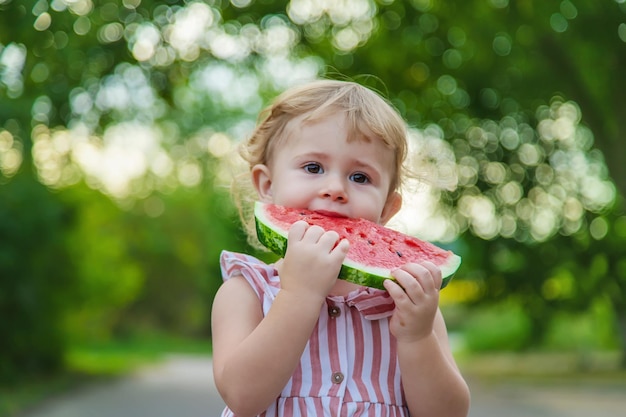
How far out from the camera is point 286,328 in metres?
2.20

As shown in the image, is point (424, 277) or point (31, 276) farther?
point (31, 276)

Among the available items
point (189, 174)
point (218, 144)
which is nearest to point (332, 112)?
point (218, 144)

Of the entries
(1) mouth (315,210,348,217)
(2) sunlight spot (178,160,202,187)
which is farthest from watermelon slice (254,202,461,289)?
(2) sunlight spot (178,160,202,187)

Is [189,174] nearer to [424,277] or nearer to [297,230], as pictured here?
[297,230]

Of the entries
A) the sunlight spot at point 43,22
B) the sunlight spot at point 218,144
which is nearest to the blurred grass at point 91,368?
the sunlight spot at point 43,22

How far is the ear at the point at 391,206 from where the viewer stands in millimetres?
2783

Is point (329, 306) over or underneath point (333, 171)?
underneath

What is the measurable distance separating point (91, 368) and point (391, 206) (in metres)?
19.4

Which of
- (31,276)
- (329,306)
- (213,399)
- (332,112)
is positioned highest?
(31,276)

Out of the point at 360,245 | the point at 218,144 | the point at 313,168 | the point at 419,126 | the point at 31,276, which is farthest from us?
the point at 218,144

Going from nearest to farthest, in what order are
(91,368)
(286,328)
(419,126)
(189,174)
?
(286,328)
(419,126)
(91,368)
(189,174)

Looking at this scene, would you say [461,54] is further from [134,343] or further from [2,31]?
[134,343]

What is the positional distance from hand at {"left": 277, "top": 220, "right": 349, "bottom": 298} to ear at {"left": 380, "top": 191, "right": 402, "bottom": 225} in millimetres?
552

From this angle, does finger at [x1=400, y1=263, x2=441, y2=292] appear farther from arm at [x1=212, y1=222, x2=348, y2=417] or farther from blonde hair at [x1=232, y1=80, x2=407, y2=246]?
blonde hair at [x1=232, y1=80, x2=407, y2=246]
